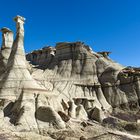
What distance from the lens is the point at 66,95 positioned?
150ft

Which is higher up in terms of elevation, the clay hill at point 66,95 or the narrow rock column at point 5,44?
the narrow rock column at point 5,44

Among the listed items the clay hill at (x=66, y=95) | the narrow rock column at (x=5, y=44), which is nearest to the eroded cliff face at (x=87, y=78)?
the clay hill at (x=66, y=95)

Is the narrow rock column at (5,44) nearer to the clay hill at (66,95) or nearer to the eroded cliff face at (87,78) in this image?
the clay hill at (66,95)

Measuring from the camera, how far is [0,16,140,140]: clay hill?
2763 centimetres

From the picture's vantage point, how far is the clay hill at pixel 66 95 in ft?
90.7

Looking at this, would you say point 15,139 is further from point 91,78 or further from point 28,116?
point 91,78

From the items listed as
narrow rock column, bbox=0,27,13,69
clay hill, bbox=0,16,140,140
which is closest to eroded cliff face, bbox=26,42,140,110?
clay hill, bbox=0,16,140,140

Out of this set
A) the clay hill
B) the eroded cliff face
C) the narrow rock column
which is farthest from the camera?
the eroded cliff face

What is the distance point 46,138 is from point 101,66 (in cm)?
2964

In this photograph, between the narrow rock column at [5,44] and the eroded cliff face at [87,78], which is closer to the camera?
the narrow rock column at [5,44]

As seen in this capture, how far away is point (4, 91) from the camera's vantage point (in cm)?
3369

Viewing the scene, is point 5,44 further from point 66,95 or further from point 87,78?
point 87,78

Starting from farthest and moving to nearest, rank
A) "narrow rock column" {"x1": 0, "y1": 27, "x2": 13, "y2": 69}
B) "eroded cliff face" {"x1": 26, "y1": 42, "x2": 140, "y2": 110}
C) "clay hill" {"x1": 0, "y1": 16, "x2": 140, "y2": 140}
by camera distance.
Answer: "eroded cliff face" {"x1": 26, "y1": 42, "x2": 140, "y2": 110}, "narrow rock column" {"x1": 0, "y1": 27, "x2": 13, "y2": 69}, "clay hill" {"x1": 0, "y1": 16, "x2": 140, "y2": 140}

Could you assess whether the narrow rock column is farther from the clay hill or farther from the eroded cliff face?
the eroded cliff face
